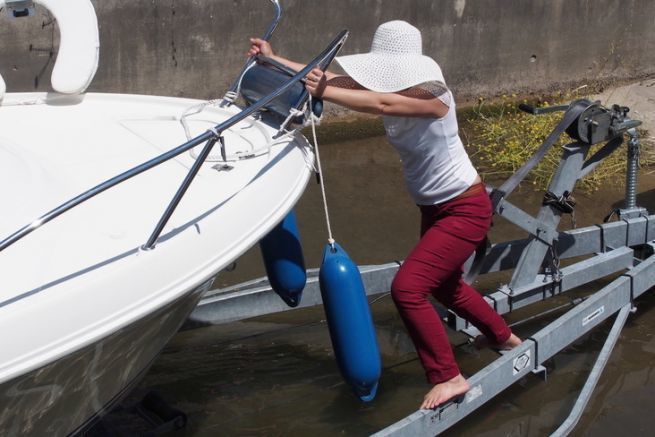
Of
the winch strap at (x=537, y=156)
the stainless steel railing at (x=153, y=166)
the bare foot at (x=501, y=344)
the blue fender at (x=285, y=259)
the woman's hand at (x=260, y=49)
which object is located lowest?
the bare foot at (x=501, y=344)

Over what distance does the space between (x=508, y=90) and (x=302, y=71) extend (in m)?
4.54

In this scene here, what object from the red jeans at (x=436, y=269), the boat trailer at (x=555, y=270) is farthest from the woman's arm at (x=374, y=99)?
the boat trailer at (x=555, y=270)

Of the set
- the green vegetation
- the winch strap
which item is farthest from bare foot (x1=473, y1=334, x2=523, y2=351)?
the green vegetation

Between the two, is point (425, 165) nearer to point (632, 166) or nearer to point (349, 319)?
point (349, 319)

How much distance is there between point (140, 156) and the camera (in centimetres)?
328

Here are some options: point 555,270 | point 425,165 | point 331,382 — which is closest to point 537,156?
point 555,270

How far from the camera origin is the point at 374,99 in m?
3.15

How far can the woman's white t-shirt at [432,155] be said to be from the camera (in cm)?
329

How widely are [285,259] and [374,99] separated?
0.77m

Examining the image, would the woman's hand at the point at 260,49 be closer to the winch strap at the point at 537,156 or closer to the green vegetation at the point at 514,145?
the winch strap at the point at 537,156

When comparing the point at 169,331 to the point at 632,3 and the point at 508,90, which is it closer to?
the point at 508,90

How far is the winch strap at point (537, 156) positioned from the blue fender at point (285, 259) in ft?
2.60

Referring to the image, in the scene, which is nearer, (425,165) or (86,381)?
(86,381)

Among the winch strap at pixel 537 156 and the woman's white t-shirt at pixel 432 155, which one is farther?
the winch strap at pixel 537 156
